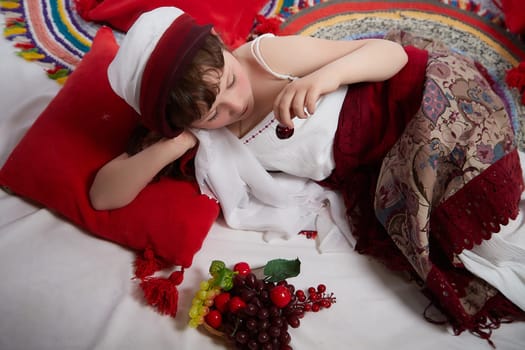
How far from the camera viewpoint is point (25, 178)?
0.85 m

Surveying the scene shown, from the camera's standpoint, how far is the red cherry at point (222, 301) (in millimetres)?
726

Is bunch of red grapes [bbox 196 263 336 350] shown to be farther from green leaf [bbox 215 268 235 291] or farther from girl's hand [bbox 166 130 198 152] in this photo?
girl's hand [bbox 166 130 198 152]

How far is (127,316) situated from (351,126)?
532 millimetres

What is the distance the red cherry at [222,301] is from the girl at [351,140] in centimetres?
21

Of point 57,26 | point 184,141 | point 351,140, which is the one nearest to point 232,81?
point 184,141

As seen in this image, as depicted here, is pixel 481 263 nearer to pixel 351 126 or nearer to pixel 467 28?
pixel 351 126

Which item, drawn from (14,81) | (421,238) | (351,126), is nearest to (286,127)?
(351,126)

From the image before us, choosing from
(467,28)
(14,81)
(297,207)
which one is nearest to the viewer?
(297,207)

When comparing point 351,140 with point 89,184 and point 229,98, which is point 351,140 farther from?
point 89,184

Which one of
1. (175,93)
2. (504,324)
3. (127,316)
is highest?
(175,93)

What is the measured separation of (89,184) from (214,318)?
1.19ft

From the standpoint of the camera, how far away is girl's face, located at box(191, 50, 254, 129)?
725 millimetres

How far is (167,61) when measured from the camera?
650 mm

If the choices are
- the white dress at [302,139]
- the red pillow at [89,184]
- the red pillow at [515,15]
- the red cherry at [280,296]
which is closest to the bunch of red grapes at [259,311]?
the red cherry at [280,296]
